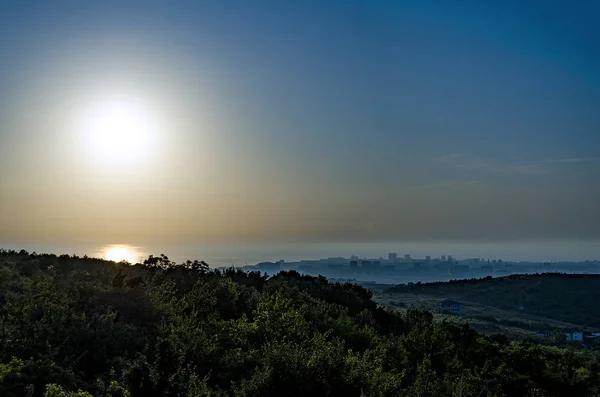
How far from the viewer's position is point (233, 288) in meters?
16.7

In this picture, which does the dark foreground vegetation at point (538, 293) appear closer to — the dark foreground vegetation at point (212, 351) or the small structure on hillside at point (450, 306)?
the small structure on hillside at point (450, 306)

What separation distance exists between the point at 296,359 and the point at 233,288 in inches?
297

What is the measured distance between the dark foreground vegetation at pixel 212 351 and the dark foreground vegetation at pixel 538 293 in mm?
54268

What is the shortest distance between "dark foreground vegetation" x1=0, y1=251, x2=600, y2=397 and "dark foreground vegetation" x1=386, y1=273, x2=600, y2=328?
5427 cm

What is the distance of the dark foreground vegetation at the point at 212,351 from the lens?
8469 mm

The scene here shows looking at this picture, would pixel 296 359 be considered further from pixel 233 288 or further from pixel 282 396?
pixel 233 288

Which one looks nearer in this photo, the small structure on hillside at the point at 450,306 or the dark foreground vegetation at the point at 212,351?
the dark foreground vegetation at the point at 212,351

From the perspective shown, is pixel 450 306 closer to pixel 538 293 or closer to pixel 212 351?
pixel 538 293

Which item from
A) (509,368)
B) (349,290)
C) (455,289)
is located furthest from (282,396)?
(455,289)

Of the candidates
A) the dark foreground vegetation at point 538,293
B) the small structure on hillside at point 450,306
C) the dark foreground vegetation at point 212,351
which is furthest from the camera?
the dark foreground vegetation at point 538,293

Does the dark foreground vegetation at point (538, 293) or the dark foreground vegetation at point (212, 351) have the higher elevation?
the dark foreground vegetation at point (212, 351)

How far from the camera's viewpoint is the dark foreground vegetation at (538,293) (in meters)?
67.0

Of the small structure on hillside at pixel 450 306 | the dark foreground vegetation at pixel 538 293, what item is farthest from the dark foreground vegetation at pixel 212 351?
the dark foreground vegetation at pixel 538 293

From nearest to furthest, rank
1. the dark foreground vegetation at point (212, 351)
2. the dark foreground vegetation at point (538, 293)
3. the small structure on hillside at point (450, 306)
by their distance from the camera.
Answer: the dark foreground vegetation at point (212, 351) → the small structure on hillside at point (450, 306) → the dark foreground vegetation at point (538, 293)
